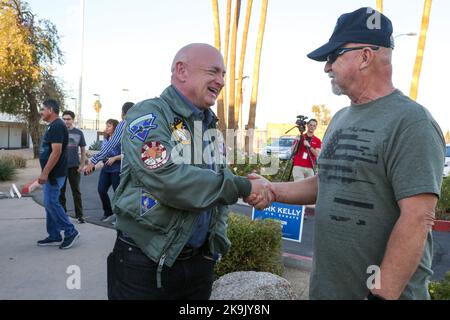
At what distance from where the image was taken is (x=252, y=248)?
422 centimetres

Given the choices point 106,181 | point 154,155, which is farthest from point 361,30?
point 106,181

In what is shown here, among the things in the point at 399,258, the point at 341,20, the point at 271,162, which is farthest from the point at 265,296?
the point at 271,162

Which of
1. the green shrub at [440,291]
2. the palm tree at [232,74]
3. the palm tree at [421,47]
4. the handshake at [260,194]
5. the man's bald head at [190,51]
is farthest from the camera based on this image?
the palm tree at [232,74]

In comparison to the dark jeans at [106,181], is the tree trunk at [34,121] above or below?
above

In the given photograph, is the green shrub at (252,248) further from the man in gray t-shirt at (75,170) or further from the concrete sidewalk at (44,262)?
the man in gray t-shirt at (75,170)

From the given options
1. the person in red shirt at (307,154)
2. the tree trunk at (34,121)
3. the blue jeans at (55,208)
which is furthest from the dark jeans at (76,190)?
the tree trunk at (34,121)

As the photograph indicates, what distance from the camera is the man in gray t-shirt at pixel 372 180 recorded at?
4.99 ft

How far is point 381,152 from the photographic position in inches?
64.2

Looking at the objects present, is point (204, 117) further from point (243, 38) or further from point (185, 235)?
point (243, 38)

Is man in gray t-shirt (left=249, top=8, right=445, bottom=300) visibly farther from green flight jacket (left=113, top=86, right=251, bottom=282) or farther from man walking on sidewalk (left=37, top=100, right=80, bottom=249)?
man walking on sidewalk (left=37, top=100, right=80, bottom=249)

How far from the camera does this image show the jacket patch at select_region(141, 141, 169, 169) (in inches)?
74.1

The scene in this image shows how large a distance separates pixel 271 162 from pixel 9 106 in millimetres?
13593

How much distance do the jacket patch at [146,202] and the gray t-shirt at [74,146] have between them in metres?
5.70

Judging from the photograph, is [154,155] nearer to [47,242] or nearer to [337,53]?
[337,53]
